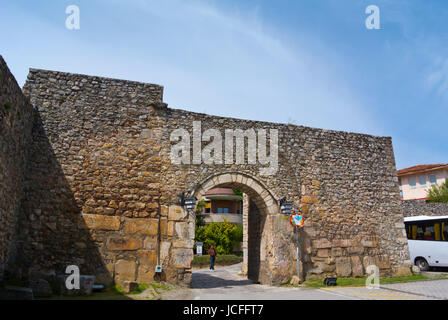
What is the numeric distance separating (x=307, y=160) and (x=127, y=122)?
5.41 meters

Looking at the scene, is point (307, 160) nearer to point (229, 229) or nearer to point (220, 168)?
point (220, 168)

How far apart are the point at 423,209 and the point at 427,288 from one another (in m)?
14.2

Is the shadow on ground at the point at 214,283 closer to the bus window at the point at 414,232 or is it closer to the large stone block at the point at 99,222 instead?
the large stone block at the point at 99,222

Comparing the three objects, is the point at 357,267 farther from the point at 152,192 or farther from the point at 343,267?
the point at 152,192

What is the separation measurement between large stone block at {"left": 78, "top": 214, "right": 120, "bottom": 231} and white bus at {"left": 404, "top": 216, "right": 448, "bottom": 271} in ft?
37.2

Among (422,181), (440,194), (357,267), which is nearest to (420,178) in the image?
(422,181)

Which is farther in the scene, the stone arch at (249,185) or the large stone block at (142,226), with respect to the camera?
the stone arch at (249,185)

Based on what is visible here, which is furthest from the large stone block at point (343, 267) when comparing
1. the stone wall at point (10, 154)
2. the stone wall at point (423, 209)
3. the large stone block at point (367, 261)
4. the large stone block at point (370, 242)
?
the stone wall at point (423, 209)

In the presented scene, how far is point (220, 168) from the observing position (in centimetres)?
910

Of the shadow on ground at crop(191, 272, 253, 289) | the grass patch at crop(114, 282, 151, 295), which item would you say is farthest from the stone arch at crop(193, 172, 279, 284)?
the grass patch at crop(114, 282, 151, 295)

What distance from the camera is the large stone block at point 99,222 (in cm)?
773

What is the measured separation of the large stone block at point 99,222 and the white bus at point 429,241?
1133cm

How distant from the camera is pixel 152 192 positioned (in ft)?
27.5
